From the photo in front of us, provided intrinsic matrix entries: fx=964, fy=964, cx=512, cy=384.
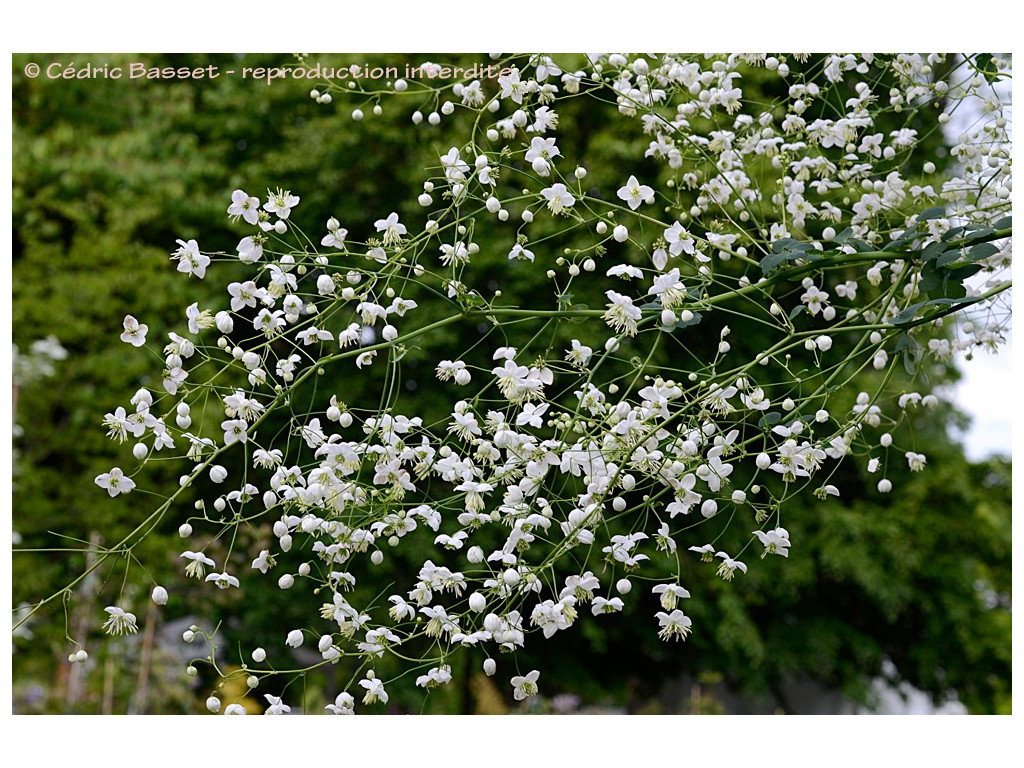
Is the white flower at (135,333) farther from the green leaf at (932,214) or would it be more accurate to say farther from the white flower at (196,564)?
→ the green leaf at (932,214)

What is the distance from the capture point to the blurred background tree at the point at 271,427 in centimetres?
335

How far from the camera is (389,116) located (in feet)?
10.9

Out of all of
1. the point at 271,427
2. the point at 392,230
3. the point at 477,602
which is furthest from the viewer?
the point at 271,427

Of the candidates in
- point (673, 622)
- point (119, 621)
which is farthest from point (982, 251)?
point (119, 621)

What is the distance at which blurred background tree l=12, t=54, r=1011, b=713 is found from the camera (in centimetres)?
335

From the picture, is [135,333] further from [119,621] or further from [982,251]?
[982,251]

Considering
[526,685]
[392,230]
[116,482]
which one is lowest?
[526,685]

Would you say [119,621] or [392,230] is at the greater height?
[392,230]

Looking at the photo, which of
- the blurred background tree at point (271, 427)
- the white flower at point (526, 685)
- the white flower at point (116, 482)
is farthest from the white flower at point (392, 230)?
the blurred background tree at point (271, 427)

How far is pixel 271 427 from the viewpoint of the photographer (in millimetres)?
3178

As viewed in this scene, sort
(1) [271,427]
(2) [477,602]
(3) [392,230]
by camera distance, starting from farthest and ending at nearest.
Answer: (1) [271,427] < (3) [392,230] < (2) [477,602]
